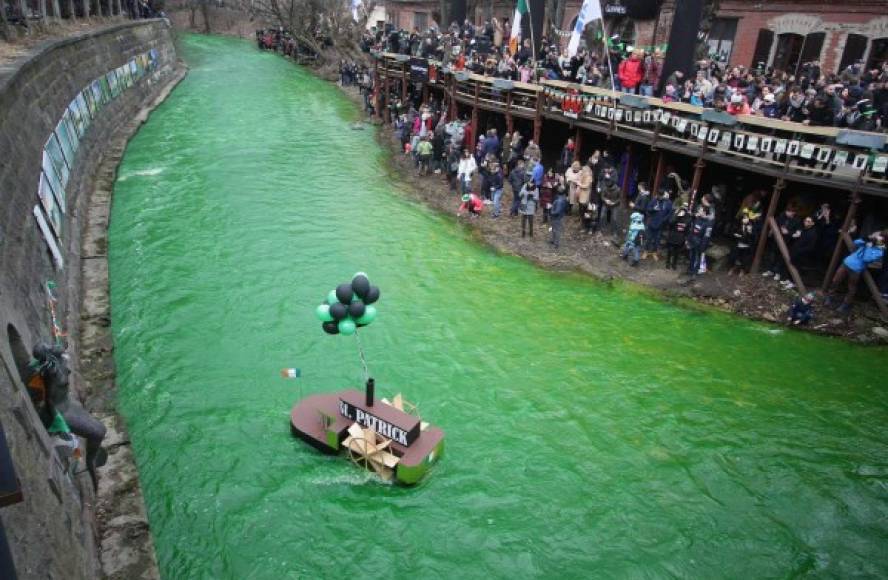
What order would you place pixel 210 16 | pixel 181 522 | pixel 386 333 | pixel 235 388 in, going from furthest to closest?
pixel 210 16, pixel 386 333, pixel 235 388, pixel 181 522

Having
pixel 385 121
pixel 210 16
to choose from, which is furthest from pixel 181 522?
pixel 210 16

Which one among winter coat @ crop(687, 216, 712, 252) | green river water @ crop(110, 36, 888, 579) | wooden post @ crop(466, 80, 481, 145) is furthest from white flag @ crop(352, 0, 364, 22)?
winter coat @ crop(687, 216, 712, 252)

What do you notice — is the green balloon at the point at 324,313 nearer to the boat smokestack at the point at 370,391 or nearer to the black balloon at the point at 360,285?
the black balloon at the point at 360,285

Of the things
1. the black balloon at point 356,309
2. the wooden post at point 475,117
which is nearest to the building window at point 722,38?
the wooden post at point 475,117

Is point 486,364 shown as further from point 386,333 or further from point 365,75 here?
point 365,75

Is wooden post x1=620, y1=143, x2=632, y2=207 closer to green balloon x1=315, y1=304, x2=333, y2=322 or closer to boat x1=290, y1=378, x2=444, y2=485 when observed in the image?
boat x1=290, y1=378, x2=444, y2=485

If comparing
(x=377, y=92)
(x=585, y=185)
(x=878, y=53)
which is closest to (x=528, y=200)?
(x=585, y=185)

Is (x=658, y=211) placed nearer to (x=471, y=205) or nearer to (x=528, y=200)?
(x=528, y=200)
